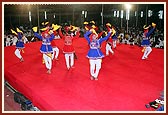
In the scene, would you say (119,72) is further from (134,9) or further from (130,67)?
(134,9)

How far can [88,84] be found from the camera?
530 cm

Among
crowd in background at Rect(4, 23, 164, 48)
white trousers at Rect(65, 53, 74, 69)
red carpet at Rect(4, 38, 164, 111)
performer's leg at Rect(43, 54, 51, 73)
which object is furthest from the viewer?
crowd in background at Rect(4, 23, 164, 48)

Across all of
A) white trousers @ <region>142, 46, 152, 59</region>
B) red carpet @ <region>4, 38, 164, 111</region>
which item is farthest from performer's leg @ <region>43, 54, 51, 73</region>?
white trousers @ <region>142, 46, 152, 59</region>

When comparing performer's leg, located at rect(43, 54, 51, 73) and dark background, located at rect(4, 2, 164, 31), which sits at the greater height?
dark background, located at rect(4, 2, 164, 31)

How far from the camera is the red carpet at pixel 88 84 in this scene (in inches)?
169

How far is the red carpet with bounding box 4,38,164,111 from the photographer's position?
4305 mm

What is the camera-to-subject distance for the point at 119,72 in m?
6.23

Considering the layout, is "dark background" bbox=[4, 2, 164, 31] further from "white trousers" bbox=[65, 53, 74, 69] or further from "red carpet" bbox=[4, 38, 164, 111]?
"white trousers" bbox=[65, 53, 74, 69]

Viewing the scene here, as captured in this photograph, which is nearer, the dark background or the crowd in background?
the crowd in background

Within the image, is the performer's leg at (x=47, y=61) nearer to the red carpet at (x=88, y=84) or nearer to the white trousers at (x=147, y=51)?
the red carpet at (x=88, y=84)

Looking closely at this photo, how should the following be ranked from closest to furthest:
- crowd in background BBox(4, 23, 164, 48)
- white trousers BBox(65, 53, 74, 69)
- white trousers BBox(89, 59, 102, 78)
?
white trousers BBox(89, 59, 102, 78)
white trousers BBox(65, 53, 74, 69)
crowd in background BBox(4, 23, 164, 48)

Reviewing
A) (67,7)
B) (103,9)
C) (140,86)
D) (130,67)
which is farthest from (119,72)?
(67,7)

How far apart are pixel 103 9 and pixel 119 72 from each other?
7384 mm

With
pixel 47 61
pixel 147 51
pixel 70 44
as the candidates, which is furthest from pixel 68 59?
pixel 147 51
